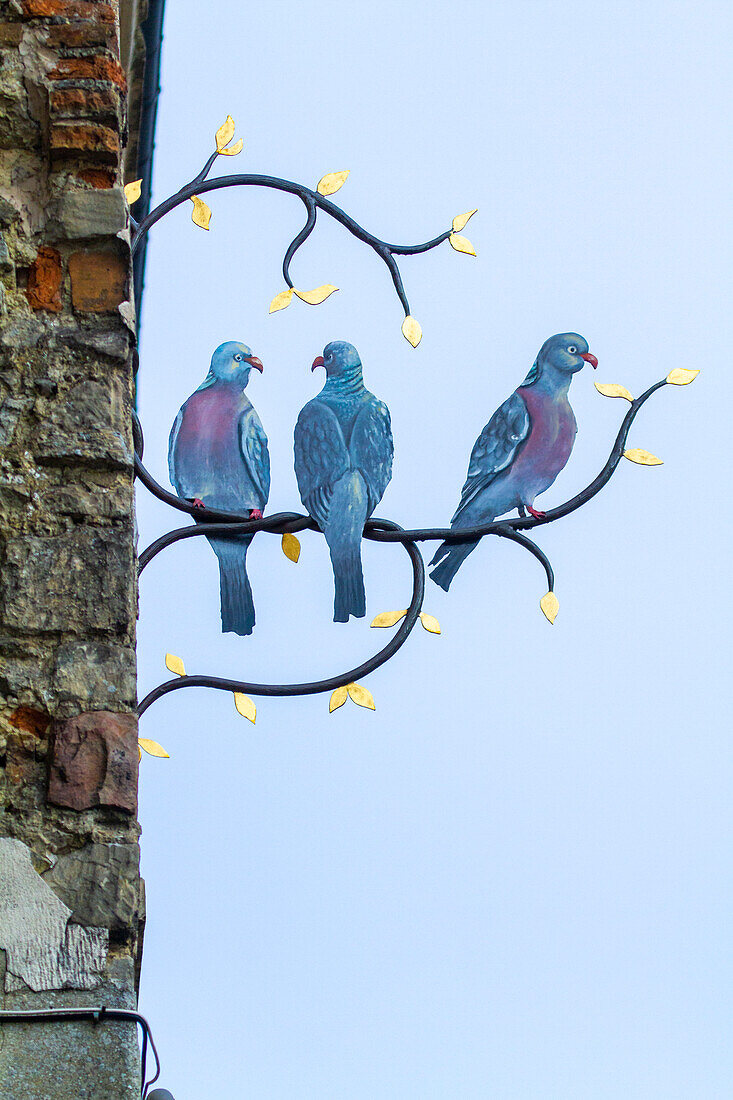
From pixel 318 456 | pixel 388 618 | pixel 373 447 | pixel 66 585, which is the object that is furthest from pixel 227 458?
pixel 66 585

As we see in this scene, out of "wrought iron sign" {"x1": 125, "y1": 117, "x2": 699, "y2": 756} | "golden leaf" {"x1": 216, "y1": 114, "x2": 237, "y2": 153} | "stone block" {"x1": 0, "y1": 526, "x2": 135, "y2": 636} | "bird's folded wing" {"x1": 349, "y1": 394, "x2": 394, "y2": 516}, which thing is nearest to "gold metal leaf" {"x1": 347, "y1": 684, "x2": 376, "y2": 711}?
"wrought iron sign" {"x1": 125, "y1": 117, "x2": 699, "y2": 756}

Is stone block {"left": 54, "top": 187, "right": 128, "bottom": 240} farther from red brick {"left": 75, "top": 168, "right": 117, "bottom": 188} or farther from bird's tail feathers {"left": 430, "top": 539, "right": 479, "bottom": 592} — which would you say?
bird's tail feathers {"left": 430, "top": 539, "right": 479, "bottom": 592}

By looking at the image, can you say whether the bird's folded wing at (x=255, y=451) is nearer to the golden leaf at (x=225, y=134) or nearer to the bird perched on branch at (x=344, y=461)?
the bird perched on branch at (x=344, y=461)

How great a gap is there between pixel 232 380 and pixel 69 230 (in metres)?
1.18

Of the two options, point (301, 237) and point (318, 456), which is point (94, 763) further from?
point (301, 237)

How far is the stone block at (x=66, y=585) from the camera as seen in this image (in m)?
2.44

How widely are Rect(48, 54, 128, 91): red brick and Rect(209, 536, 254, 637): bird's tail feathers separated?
3.92 feet

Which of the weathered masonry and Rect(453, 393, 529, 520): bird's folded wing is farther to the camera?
Rect(453, 393, 529, 520): bird's folded wing

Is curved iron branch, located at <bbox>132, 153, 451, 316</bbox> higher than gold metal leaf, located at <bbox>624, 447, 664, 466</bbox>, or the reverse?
curved iron branch, located at <bbox>132, 153, 451, 316</bbox>

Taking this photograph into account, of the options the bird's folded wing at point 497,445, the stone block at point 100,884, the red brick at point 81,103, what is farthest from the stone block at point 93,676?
the bird's folded wing at point 497,445

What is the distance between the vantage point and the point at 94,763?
237 centimetres

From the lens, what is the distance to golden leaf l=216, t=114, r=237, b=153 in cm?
388

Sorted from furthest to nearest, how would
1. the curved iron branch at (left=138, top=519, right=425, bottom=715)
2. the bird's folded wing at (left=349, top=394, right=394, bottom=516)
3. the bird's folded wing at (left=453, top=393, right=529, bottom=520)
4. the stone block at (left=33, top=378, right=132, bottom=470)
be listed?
1. the bird's folded wing at (left=453, top=393, right=529, bottom=520)
2. the bird's folded wing at (left=349, top=394, right=394, bottom=516)
3. the curved iron branch at (left=138, top=519, right=425, bottom=715)
4. the stone block at (left=33, top=378, right=132, bottom=470)

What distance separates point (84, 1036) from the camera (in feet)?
7.14
